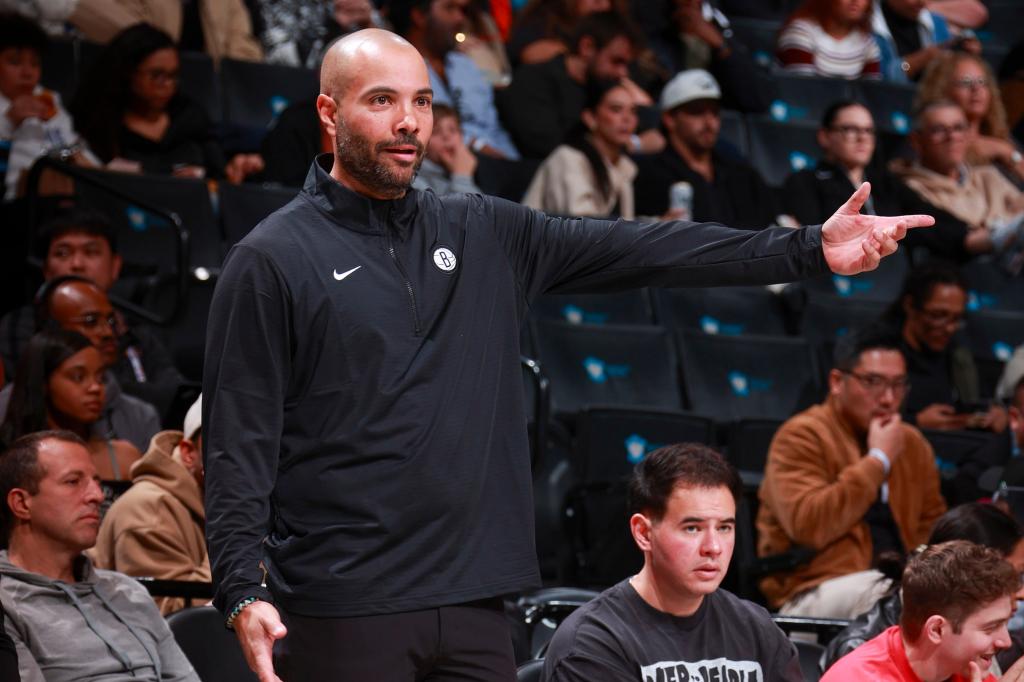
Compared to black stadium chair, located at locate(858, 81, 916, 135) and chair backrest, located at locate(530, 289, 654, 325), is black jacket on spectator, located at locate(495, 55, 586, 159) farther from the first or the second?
black stadium chair, located at locate(858, 81, 916, 135)

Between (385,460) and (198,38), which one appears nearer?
(385,460)

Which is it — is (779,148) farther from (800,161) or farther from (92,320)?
(92,320)

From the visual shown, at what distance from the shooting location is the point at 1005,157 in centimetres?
858

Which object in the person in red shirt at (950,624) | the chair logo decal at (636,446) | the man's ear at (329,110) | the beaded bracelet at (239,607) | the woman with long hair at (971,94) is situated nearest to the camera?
the beaded bracelet at (239,607)

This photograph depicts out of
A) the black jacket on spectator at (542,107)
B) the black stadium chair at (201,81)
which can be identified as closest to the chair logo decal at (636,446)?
the black jacket on spectator at (542,107)

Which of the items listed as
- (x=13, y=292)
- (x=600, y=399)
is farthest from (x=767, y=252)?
(x=13, y=292)

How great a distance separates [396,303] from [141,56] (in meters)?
4.75

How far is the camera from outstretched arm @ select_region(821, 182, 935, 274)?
2201 mm

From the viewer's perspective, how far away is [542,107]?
7.79m

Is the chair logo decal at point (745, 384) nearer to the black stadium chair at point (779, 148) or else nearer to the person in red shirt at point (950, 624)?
the black stadium chair at point (779, 148)

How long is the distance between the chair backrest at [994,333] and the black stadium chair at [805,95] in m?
2.26

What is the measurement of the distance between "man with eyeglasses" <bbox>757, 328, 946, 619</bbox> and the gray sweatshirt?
2.02m

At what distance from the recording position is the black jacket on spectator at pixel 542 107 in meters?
7.78

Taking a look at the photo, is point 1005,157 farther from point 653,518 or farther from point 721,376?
point 653,518
